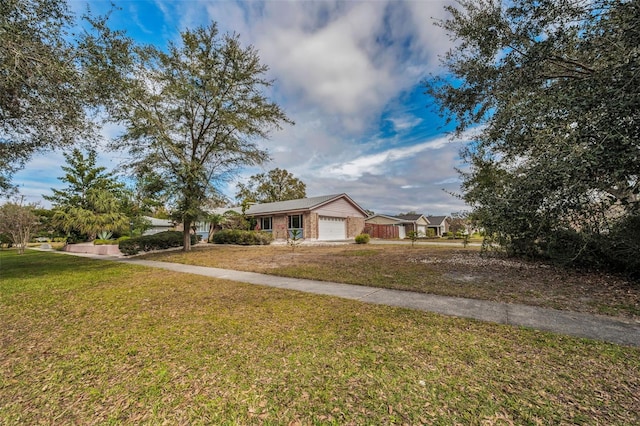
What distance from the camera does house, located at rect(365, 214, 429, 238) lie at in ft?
106

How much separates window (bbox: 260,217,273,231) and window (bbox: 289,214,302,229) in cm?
266

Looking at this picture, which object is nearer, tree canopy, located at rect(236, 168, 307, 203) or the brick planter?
the brick planter

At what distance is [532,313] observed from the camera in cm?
446

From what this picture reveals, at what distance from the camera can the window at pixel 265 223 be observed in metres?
26.8

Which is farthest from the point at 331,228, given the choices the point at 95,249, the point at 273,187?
the point at 273,187

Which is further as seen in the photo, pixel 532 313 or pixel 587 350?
pixel 532 313

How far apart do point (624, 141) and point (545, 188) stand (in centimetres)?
84

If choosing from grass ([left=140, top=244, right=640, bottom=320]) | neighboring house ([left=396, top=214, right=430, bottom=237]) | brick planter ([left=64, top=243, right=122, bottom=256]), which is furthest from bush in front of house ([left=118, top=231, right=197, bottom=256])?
neighboring house ([left=396, top=214, right=430, bottom=237])

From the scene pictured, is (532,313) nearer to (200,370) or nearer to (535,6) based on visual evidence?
(200,370)

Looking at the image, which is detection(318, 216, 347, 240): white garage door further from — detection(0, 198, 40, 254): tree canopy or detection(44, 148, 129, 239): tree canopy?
detection(0, 198, 40, 254): tree canopy

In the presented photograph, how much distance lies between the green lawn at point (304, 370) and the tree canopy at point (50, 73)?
5.19 metres

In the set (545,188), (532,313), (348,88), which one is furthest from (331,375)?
(348,88)

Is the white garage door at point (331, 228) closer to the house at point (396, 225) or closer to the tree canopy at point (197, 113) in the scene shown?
the house at point (396, 225)

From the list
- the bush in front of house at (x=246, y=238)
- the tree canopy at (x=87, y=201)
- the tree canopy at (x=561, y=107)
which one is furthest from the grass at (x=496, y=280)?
the tree canopy at (x=87, y=201)
